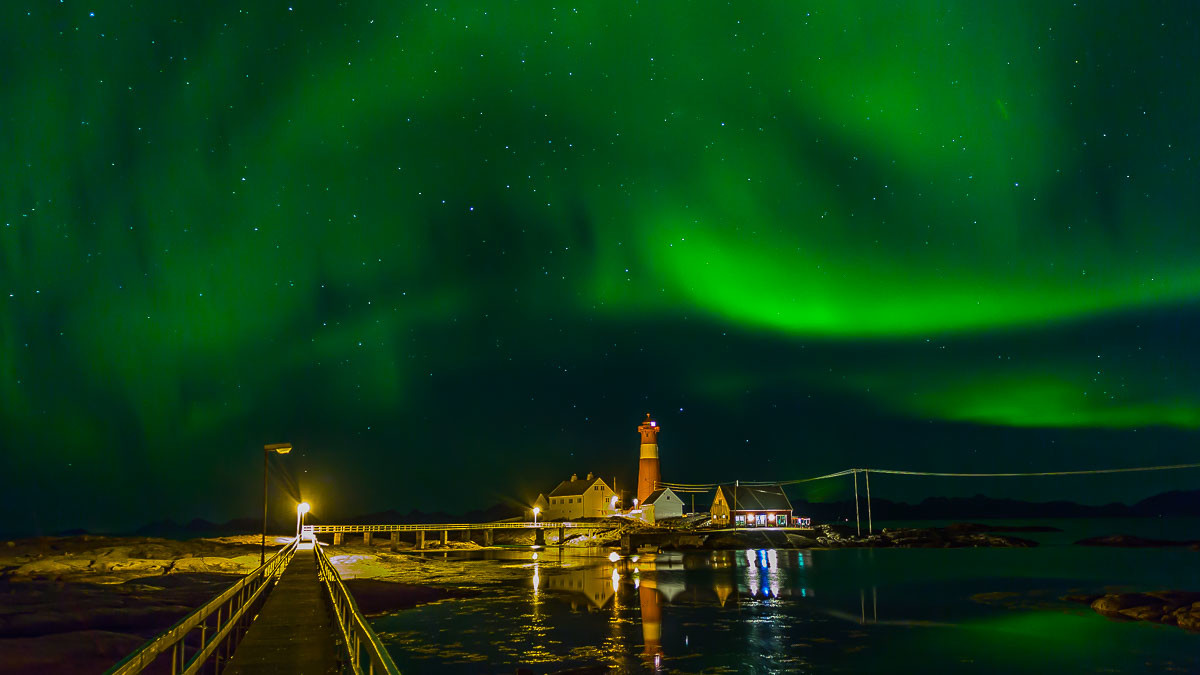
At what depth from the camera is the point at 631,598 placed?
46094 mm

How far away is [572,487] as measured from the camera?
407 feet

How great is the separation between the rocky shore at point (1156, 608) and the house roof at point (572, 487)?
82.0m

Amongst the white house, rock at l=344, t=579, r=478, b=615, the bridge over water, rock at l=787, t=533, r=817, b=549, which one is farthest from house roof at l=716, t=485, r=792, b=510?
the bridge over water

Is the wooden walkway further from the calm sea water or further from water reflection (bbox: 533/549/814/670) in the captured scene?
water reflection (bbox: 533/549/814/670)

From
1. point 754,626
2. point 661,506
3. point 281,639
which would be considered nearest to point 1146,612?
point 754,626

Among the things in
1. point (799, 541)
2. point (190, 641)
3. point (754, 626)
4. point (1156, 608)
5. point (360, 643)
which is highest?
point (360, 643)

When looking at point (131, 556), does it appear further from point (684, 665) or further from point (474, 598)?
point (684, 665)

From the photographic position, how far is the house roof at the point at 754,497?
11769cm

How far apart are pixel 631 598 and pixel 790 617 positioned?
10507 mm

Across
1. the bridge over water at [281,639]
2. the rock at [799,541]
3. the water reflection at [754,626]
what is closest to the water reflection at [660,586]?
the water reflection at [754,626]

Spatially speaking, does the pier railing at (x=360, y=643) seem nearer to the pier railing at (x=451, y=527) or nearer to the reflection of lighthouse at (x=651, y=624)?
the reflection of lighthouse at (x=651, y=624)

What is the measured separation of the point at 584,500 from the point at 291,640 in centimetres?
10639

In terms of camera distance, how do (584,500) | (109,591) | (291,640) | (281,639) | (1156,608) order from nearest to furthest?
(291,640), (281,639), (109,591), (1156,608), (584,500)

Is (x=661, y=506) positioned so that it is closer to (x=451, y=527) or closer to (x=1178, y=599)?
(x=451, y=527)
